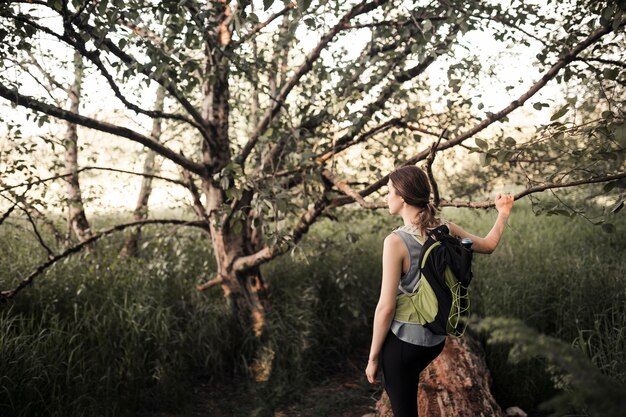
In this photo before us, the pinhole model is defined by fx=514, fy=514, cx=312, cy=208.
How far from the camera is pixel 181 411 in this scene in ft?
14.5

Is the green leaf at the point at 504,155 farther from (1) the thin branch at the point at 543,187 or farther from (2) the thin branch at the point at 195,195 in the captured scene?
(2) the thin branch at the point at 195,195

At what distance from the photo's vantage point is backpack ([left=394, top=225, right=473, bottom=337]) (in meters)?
2.39

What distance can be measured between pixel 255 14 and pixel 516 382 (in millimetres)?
3642

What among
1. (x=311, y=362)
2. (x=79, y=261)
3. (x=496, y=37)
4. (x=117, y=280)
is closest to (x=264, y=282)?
(x=311, y=362)

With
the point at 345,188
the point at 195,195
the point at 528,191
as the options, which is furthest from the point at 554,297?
the point at 195,195

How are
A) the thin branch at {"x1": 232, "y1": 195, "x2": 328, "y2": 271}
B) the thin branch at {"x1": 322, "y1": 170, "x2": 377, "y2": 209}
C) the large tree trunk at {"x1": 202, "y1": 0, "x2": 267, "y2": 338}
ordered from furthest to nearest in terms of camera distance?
the large tree trunk at {"x1": 202, "y1": 0, "x2": 267, "y2": 338} < the thin branch at {"x1": 232, "y1": 195, "x2": 328, "y2": 271} < the thin branch at {"x1": 322, "y1": 170, "x2": 377, "y2": 209}

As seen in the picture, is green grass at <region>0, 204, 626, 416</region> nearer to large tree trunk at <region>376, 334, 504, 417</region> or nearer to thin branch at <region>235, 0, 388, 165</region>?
large tree trunk at <region>376, 334, 504, 417</region>

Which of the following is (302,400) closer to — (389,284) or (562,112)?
(389,284)

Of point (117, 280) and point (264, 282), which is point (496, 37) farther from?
point (117, 280)

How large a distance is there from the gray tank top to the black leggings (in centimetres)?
3

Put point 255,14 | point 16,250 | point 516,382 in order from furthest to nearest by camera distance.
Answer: point 16,250
point 516,382
point 255,14

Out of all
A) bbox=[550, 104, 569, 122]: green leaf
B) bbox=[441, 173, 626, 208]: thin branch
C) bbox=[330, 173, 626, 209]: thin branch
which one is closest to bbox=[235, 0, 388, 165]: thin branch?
bbox=[330, 173, 626, 209]: thin branch

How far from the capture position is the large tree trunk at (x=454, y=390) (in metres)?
3.55

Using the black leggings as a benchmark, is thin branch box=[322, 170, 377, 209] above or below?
above
